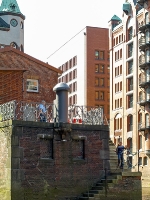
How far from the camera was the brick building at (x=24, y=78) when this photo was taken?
36969 mm

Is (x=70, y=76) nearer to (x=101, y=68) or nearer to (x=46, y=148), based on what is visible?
(x=101, y=68)

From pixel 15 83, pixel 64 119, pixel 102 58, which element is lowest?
pixel 64 119

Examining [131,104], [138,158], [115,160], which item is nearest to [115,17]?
[131,104]

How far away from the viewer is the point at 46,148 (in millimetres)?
29875

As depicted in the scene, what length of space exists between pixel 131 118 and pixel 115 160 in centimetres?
4722

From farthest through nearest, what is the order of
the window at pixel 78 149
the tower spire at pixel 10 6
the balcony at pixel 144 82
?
the tower spire at pixel 10 6 < the balcony at pixel 144 82 < the window at pixel 78 149

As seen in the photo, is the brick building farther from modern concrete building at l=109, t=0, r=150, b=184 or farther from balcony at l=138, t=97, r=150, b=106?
modern concrete building at l=109, t=0, r=150, b=184

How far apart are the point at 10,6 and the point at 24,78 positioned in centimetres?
4890

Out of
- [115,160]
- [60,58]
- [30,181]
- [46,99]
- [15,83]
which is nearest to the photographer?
[30,181]

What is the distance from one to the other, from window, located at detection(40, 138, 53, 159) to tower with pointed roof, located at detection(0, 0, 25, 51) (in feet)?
166

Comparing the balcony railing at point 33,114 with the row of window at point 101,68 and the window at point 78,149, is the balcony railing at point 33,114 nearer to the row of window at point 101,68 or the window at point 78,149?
the window at point 78,149

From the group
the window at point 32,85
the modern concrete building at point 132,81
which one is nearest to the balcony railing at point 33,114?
the window at point 32,85

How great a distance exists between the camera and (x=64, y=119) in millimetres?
30375

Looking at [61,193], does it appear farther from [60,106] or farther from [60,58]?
[60,58]
